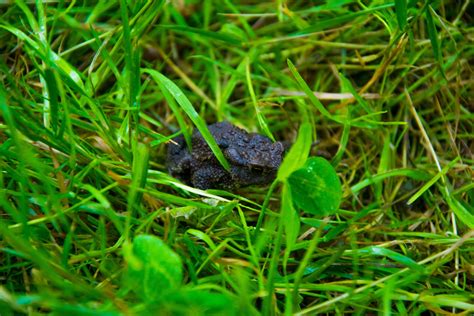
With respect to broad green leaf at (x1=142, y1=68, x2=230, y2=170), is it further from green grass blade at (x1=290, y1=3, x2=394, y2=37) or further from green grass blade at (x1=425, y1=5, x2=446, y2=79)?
green grass blade at (x1=425, y1=5, x2=446, y2=79)

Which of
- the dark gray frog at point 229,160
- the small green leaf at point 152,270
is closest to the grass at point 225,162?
the small green leaf at point 152,270

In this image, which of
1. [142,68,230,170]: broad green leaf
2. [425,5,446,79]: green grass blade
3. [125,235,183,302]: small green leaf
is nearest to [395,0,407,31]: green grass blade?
[425,5,446,79]: green grass blade

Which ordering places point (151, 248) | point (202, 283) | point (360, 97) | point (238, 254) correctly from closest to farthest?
point (151, 248)
point (202, 283)
point (238, 254)
point (360, 97)

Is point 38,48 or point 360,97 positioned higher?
point 38,48

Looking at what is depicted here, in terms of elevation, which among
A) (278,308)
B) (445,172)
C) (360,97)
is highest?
(360,97)

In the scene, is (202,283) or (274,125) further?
(274,125)

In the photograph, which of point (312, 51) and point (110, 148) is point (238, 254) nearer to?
point (110, 148)

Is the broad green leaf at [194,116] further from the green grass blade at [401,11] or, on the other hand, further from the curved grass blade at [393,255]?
the green grass blade at [401,11]

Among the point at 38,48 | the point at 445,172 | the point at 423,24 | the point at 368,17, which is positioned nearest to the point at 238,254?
the point at 445,172
